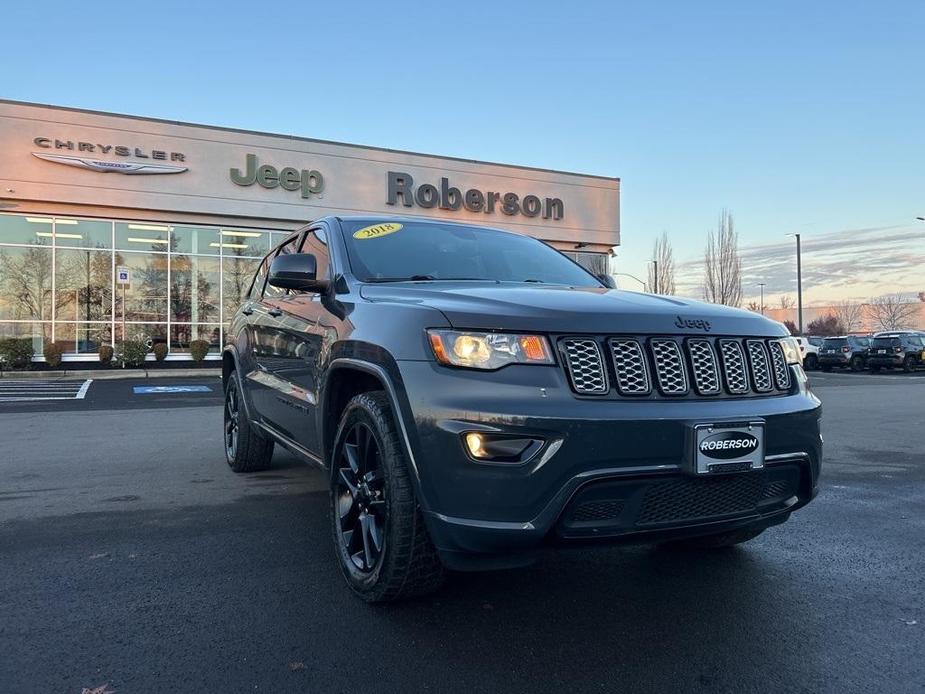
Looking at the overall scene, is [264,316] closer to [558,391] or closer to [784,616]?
[558,391]

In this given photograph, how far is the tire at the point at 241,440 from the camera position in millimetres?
5543

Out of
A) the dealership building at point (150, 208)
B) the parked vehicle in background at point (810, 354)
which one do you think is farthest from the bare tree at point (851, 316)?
the dealership building at point (150, 208)

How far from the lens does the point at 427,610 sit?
2943mm

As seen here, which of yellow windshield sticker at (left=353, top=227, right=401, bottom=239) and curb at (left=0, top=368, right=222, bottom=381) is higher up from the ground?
yellow windshield sticker at (left=353, top=227, right=401, bottom=239)

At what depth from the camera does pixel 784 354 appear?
3098 millimetres

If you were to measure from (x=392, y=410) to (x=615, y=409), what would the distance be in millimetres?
862

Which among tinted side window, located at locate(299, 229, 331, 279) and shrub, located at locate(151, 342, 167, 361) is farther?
shrub, located at locate(151, 342, 167, 361)

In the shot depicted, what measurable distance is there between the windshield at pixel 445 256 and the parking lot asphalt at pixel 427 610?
60.4 inches

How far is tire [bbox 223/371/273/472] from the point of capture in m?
5.54

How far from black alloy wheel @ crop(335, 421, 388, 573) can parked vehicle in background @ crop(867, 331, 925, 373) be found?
2955cm

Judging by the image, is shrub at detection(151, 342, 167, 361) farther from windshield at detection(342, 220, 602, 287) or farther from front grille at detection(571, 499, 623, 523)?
front grille at detection(571, 499, 623, 523)

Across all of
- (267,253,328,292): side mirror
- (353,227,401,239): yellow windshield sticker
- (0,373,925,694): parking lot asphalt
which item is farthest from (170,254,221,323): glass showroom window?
(267,253,328,292): side mirror

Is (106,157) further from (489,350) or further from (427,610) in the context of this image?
(489,350)

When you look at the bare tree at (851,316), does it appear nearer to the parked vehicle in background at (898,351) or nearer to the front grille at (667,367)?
the parked vehicle in background at (898,351)
